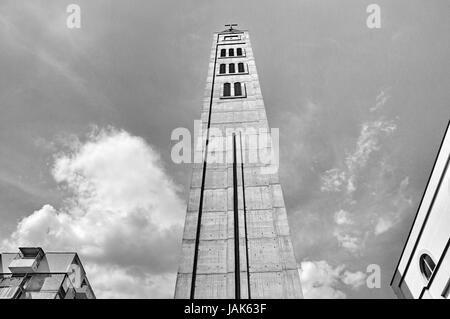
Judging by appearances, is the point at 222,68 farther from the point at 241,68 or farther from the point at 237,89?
the point at 237,89

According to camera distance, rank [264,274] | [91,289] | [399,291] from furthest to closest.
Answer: [91,289]
[399,291]
[264,274]

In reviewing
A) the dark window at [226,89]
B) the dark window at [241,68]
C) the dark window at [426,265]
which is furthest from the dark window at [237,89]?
the dark window at [426,265]

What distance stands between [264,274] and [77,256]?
110 ft

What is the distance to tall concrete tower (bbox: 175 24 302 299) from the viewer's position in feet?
35.4

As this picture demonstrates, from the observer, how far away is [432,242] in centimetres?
1920

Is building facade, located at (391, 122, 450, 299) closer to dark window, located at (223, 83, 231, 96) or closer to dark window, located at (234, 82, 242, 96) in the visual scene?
dark window, located at (234, 82, 242, 96)

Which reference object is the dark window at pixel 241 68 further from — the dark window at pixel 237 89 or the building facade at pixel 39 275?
the building facade at pixel 39 275

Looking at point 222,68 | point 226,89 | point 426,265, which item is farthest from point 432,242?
point 222,68

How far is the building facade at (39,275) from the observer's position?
28672 millimetres

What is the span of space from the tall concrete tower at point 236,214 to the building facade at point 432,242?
12242 mm
